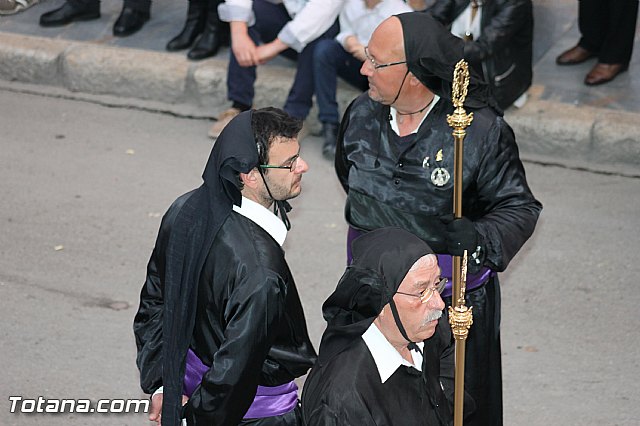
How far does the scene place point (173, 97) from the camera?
8.98 metres

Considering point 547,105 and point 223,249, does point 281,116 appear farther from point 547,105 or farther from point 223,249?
point 547,105

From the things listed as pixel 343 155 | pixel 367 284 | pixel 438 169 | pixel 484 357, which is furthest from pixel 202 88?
pixel 367 284

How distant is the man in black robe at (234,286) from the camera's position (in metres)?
3.60

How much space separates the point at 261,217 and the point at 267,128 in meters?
0.30

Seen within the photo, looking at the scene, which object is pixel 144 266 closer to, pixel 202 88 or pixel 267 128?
pixel 202 88

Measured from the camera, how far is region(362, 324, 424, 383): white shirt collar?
133 inches

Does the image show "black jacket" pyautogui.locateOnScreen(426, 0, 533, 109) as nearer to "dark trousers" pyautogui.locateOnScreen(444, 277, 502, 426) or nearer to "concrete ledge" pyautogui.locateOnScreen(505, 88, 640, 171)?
"concrete ledge" pyautogui.locateOnScreen(505, 88, 640, 171)

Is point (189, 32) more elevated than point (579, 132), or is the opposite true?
point (189, 32)

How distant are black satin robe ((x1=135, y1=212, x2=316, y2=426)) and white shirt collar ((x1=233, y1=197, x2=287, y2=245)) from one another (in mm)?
24

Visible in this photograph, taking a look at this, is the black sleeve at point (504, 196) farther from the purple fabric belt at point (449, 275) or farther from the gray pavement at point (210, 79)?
the gray pavement at point (210, 79)

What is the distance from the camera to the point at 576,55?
8461mm

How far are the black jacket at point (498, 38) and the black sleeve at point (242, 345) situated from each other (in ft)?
13.7

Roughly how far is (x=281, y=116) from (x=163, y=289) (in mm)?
743

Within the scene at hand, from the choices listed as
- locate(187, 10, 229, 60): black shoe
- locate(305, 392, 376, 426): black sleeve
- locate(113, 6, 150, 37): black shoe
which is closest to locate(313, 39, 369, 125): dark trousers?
locate(187, 10, 229, 60): black shoe
